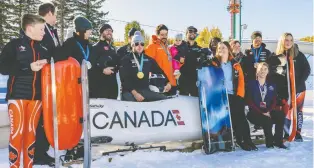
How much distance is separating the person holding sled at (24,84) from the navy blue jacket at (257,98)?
10.4 feet

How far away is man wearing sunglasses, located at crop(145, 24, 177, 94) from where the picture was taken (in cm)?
562

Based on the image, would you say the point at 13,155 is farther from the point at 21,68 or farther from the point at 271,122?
the point at 271,122

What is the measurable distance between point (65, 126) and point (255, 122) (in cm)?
301

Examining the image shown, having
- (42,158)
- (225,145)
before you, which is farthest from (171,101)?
(42,158)

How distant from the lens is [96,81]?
4.54 meters

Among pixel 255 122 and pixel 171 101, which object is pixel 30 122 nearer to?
pixel 171 101

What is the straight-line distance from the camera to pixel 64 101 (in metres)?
3.29

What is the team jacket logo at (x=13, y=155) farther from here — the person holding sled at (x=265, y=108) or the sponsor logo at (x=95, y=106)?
the person holding sled at (x=265, y=108)

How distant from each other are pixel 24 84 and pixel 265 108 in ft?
11.6

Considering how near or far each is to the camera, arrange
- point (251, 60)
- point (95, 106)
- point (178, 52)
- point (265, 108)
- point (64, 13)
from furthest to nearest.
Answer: point (64, 13) < point (251, 60) < point (178, 52) < point (265, 108) < point (95, 106)

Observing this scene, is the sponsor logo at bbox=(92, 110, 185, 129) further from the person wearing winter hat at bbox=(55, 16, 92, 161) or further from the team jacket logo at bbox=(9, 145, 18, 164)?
the team jacket logo at bbox=(9, 145, 18, 164)

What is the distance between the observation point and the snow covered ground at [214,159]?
3816 millimetres

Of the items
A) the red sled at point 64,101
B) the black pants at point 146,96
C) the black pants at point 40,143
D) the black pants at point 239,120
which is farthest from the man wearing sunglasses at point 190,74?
the black pants at point 40,143

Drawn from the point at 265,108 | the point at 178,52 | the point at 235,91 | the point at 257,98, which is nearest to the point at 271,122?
the point at 265,108
